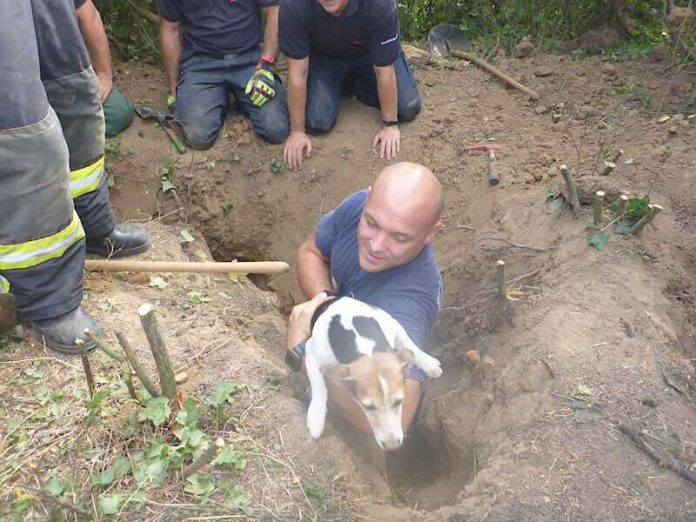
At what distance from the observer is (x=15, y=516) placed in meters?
2.05

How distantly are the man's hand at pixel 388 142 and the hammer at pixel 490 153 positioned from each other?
0.57 m

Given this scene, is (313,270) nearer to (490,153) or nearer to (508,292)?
(508,292)

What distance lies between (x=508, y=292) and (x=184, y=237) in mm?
2248

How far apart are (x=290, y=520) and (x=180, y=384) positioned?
2.68 ft

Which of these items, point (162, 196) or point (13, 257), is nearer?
point (13, 257)

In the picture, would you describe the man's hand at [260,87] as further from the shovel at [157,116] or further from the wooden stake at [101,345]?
the wooden stake at [101,345]

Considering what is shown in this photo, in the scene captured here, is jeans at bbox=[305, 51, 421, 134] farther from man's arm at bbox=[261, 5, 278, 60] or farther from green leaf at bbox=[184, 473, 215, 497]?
green leaf at bbox=[184, 473, 215, 497]

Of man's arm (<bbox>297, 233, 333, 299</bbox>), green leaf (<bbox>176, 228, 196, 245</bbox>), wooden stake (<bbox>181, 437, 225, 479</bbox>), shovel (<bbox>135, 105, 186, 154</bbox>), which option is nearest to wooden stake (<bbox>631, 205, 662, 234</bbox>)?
man's arm (<bbox>297, 233, 333, 299</bbox>)

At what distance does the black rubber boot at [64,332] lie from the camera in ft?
8.95

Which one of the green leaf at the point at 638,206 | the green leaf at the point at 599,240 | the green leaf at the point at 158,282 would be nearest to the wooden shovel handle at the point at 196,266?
the green leaf at the point at 158,282

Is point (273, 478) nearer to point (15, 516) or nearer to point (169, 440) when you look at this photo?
point (169, 440)

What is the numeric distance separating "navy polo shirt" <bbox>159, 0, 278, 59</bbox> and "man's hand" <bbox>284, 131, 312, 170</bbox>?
0.95 m

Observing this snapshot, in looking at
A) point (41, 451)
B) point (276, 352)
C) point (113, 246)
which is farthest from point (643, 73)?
point (41, 451)

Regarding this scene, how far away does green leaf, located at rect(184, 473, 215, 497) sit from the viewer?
2188mm
